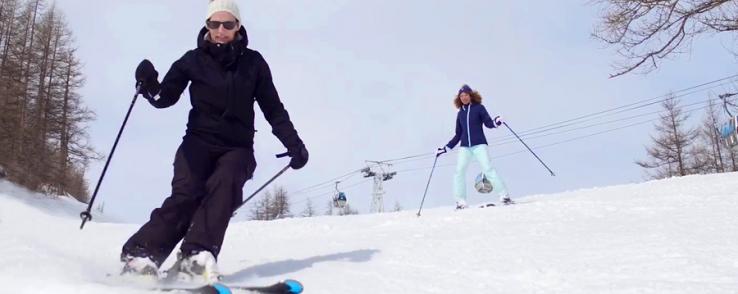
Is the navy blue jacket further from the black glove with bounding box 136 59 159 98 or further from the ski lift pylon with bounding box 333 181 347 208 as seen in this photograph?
the ski lift pylon with bounding box 333 181 347 208

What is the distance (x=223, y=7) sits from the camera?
3455 millimetres

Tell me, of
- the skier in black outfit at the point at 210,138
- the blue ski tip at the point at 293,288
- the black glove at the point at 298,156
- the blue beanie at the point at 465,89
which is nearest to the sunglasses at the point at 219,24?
the skier in black outfit at the point at 210,138

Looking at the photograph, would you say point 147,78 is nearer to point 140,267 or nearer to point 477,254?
point 140,267

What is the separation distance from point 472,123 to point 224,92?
6300 mm

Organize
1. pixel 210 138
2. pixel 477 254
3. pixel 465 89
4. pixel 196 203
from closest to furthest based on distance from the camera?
pixel 196 203 → pixel 210 138 → pixel 477 254 → pixel 465 89

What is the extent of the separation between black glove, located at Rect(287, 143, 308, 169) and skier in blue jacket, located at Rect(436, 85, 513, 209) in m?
5.75

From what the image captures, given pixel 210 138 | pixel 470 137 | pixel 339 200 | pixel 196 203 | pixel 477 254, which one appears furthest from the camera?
pixel 339 200

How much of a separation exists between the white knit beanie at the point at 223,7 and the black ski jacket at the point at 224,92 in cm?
11

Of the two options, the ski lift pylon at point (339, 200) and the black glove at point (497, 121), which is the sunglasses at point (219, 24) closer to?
the black glove at point (497, 121)

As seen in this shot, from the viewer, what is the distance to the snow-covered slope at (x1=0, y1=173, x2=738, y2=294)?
9.18 feet

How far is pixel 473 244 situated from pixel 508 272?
1.11 m

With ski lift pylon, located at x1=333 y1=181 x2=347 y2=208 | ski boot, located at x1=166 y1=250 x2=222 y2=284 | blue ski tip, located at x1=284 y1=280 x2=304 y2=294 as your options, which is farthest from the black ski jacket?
ski lift pylon, located at x1=333 y1=181 x2=347 y2=208

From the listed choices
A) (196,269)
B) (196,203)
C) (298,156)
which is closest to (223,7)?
(298,156)

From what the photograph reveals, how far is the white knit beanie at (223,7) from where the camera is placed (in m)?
3.45
